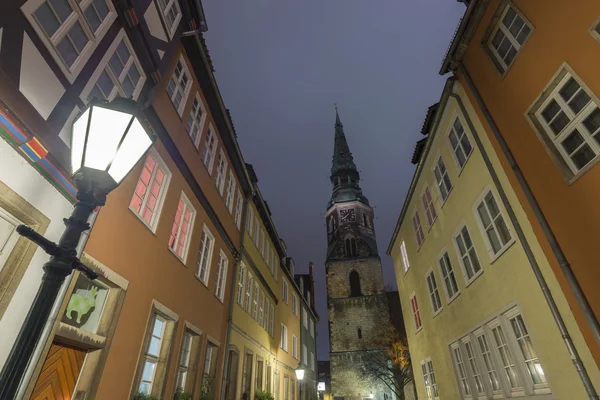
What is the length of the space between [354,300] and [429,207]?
31.1 meters

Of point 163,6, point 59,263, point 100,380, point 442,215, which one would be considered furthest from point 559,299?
point 163,6

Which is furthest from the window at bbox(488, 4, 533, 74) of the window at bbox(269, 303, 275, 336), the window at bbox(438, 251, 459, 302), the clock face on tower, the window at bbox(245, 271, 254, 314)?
the clock face on tower

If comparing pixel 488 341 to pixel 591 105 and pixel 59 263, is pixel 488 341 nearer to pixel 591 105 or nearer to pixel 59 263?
pixel 591 105

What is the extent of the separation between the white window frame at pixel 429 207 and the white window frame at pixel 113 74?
10348 mm

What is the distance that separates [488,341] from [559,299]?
10.7ft

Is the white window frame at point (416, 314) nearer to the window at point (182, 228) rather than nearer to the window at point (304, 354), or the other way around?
the window at point (182, 228)

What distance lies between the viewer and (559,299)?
594 cm

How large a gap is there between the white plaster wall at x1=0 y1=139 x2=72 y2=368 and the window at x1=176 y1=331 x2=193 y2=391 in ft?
15.3

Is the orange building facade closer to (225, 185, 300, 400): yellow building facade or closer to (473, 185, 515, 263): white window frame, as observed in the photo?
(473, 185, 515, 263): white window frame

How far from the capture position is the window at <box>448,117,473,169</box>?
952cm

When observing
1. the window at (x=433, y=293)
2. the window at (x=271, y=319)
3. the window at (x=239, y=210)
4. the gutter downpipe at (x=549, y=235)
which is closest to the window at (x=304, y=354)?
the window at (x=271, y=319)

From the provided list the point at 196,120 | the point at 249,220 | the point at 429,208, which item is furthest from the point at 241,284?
the point at 429,208

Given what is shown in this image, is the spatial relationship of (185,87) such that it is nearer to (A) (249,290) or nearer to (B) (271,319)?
(A) (249,290)

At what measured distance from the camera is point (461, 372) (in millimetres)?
10484
